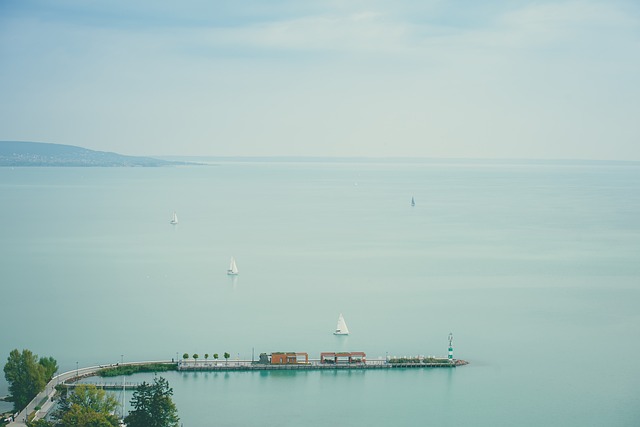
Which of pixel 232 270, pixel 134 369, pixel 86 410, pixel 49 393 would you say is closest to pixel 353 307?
pixel 232 270

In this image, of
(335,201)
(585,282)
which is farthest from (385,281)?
(335,201)

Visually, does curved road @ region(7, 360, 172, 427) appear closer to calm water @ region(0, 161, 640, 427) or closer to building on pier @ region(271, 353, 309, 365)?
calm water @ region(0, 161, 640, 427)

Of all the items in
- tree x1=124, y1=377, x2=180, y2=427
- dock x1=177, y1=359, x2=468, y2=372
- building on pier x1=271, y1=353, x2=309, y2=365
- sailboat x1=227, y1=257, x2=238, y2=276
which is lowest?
tree x1=124, y1=377, x2=180, y2=427

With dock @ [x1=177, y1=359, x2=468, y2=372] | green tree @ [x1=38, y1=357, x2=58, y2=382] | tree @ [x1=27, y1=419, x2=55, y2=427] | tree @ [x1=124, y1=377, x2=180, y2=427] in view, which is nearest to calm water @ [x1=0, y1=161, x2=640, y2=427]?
dock @ [x1=177, y1=359, x2=468, y2=372]

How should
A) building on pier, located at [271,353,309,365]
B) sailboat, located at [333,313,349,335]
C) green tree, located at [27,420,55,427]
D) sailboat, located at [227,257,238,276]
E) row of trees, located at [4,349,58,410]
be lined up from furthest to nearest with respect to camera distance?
sailboat, located at [227,257,238,276] → sailboat, located at [333,313,349,335] → building on pier, located at [271,353,309,365] → row of trees, located at [4,349,58,410] → green tree, located at [27,420,55,427]

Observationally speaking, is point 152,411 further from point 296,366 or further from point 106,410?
point 296,366

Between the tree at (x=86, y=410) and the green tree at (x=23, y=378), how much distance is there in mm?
924

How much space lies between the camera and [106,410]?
12711 millimetres

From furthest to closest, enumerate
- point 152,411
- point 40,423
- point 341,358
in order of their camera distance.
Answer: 1. point 341,358
2. point 152,411
3. point 40,423

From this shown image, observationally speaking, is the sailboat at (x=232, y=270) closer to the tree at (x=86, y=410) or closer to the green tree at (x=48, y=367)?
the green tree at (x=48, y=367)

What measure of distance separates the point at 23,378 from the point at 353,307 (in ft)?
31.1

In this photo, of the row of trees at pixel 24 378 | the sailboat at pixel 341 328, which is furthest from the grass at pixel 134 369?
the sailboat at pixel 341 328

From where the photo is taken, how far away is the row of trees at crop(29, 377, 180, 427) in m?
12.1

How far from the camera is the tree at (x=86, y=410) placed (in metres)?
12.1
